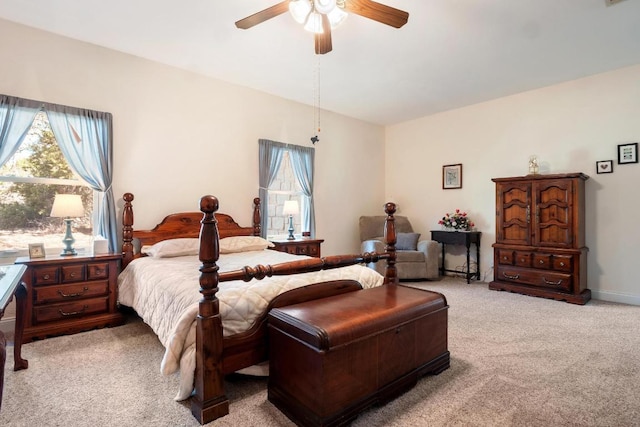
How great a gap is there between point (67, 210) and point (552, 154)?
5632 millimetres

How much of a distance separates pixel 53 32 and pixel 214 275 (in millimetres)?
3148

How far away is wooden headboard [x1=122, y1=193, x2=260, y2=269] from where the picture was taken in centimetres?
337

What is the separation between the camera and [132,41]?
323 cm

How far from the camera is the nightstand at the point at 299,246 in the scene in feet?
14.0

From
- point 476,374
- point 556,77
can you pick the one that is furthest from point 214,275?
point 556,77

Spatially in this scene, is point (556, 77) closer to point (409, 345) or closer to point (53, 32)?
point (409, 345)

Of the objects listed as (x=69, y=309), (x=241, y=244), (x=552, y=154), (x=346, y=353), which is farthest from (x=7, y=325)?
(x=552, y=154)

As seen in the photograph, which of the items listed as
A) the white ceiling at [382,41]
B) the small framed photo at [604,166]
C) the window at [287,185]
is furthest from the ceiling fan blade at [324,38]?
the small framed photo at [604,166]

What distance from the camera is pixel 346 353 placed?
5.34 ft

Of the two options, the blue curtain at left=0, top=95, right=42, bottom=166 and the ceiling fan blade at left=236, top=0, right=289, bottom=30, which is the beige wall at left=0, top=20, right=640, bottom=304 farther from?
the ceiling fan blade at left=236, top=0, right=289, bottom=30

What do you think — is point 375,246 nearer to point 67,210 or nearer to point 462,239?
point 462,239

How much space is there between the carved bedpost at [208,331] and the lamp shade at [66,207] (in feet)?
6.52

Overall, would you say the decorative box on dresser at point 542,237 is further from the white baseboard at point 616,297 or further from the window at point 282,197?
the window at point 282,197

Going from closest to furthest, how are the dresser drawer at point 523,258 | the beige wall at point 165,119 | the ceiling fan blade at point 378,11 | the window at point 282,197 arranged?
1. the ceiling fan blade at point 378,11
2. the beige wall at point 165,119
3. the dresser drawer at point 523,258
4. the window at point 282,197
